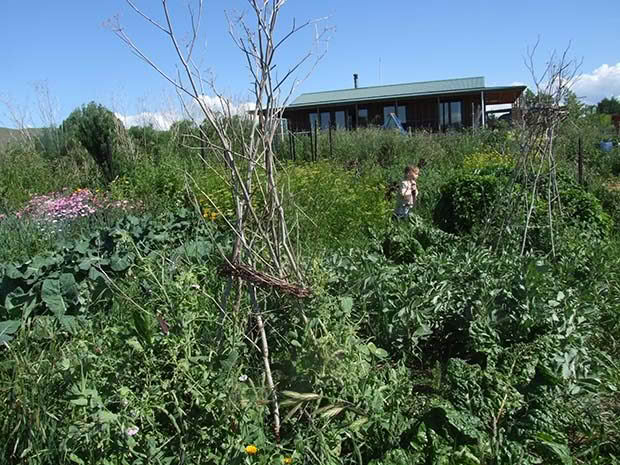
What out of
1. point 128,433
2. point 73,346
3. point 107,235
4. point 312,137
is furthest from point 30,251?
point 312,137

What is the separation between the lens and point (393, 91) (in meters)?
32.6

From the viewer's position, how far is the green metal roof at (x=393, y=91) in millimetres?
30422

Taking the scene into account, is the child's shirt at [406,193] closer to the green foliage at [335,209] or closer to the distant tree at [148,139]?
the green foliage at [335,209]

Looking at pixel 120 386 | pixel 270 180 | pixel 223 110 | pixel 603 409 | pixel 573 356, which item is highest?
pixel 223 110

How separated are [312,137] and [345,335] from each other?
1291 centimetres

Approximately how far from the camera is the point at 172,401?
7.32 ft

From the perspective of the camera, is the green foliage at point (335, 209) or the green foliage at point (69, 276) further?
the green foliage at point (335, 209)

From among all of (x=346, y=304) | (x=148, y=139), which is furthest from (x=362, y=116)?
(x=346, y=304)

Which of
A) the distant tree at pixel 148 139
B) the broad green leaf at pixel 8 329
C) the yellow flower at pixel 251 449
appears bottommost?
the yellow flower at pixel 251 449

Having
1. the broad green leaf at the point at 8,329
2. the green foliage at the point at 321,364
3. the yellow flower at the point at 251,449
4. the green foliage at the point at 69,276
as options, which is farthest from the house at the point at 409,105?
the yellow flower at the point at 251,449

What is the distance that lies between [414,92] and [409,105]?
1.12 metres

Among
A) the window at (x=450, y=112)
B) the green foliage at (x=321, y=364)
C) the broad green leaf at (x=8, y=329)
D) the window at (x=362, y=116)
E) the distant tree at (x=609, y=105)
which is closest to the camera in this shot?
the green foliage at (x=321, y=364)

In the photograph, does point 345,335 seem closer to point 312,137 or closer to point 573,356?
point 573,356

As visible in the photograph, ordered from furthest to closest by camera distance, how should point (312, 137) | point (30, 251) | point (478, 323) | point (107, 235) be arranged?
1. point (312, 137)
2. point (30, 251)
3. point (107, 235)
4. point (478, 323)
